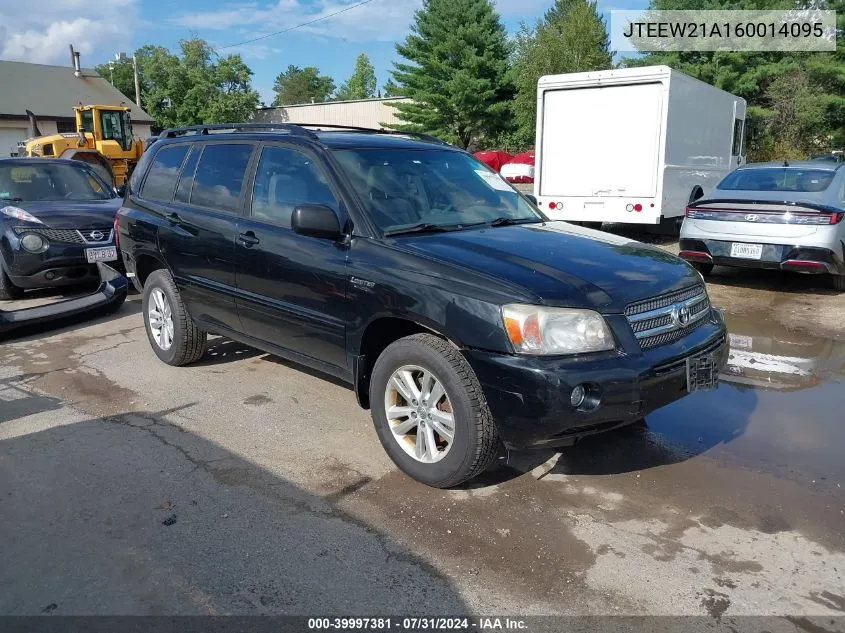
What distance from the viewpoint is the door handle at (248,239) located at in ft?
14.9

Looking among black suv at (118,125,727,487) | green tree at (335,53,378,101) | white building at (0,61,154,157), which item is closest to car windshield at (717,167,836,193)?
black suv at (118,125,727,487)

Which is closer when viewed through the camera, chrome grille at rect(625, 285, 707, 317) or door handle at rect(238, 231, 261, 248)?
chrome grille at rect(625, 285, 707, 317)

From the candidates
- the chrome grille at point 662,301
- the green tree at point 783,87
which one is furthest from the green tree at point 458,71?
the chrome grille at point 662,301

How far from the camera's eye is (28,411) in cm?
486

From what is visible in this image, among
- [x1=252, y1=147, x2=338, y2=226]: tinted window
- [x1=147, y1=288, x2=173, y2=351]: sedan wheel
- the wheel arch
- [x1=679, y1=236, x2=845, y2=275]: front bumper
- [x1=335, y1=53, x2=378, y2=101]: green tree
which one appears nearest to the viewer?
the wheel arch

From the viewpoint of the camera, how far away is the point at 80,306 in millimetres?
7141

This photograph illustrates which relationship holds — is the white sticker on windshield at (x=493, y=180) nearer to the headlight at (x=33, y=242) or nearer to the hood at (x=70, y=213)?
the hood at (x=70, y=213)

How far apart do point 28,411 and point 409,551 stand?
3.29 metres

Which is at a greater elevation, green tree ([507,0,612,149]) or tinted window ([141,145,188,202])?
green tree ([507,0,612,149])

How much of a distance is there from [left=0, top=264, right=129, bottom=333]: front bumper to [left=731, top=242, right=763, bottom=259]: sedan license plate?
7.02m

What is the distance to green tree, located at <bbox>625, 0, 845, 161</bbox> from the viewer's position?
3025 centimetres

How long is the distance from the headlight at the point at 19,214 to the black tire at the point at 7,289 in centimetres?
63

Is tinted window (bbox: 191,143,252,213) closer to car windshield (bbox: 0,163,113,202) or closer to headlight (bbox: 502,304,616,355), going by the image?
headlight (bbox: 502,304,616,355)

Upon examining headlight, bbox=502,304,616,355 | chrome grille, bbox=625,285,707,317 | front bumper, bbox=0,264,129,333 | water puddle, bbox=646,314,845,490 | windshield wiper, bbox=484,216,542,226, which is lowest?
water puddle, bbox=646,314,845,490
